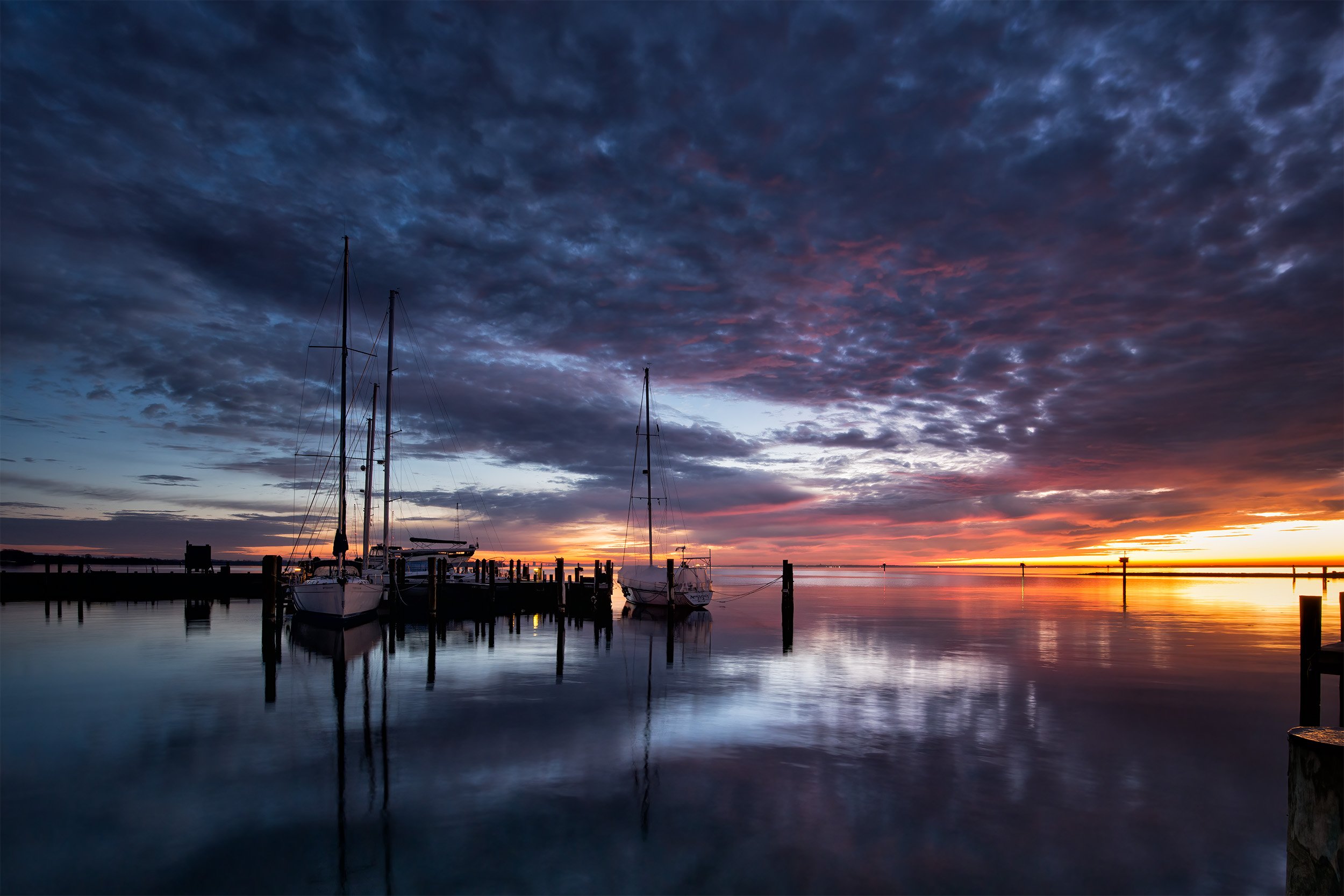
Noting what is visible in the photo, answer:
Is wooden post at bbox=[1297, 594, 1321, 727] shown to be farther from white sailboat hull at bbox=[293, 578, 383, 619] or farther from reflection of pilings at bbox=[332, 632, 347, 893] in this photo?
white sailboat hull at bbox=[293, 578, 383, 619]

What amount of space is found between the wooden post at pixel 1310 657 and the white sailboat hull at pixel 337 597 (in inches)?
1337

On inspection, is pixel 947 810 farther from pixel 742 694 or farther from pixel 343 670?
pixel 343 670

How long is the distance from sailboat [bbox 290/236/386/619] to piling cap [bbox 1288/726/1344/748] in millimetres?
35178

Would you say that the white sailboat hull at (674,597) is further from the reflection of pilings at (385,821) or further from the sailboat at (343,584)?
the reflection of pilings at (385,821)

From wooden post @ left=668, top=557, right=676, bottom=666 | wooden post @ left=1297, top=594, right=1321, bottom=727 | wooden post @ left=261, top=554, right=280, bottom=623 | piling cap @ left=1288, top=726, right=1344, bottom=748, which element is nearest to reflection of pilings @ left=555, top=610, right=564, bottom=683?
wooden post @ left=668, top=557, right=676, bottom=666

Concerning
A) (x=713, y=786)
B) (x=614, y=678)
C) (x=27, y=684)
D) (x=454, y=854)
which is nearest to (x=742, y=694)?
(x=614, y=678)

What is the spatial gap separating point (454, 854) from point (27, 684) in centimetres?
1976

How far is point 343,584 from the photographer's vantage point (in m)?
34.1

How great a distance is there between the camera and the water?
28.1ft

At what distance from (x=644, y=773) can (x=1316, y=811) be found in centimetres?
909

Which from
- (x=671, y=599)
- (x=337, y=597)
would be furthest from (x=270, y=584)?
(x=671, y=599)

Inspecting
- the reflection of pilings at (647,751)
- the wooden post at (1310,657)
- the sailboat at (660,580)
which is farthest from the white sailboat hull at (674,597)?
the wooden post at (1310,657)

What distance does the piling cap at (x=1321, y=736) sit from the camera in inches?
189

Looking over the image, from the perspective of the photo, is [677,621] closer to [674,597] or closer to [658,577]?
[674,597]
